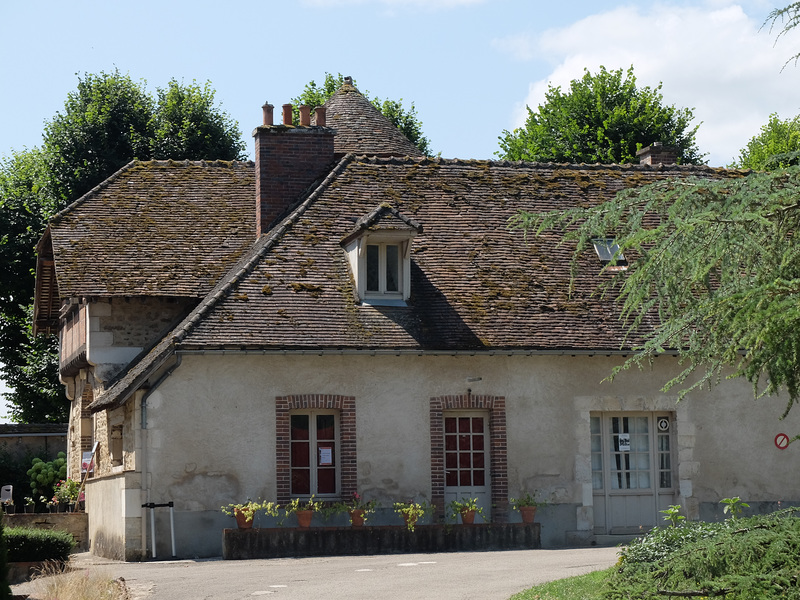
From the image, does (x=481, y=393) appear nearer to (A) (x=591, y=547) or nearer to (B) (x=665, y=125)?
(A) (x=591, y=547)

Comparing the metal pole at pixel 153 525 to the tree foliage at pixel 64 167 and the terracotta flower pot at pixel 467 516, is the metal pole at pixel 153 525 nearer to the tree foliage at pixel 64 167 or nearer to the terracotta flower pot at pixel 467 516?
the terracotta flower pot at pixel 467 516

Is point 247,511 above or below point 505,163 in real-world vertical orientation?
below

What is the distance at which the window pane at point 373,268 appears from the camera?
58.6 ft

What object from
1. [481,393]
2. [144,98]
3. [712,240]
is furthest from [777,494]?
[144,98]

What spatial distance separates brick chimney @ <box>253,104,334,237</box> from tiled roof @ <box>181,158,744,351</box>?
62cm

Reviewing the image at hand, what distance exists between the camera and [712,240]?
28.0ft

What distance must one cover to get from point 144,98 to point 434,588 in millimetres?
24639

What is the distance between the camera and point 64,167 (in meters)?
31.1

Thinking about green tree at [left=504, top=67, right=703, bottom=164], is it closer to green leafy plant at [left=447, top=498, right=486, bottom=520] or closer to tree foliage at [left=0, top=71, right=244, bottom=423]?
tree foliage at [left=0, top=71, right=244, bottom=423]

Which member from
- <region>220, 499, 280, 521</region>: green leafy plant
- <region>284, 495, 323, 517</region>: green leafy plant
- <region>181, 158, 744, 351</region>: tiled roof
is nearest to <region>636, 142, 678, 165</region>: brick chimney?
<region>181, 158, 744, 351</region>: tiled roof

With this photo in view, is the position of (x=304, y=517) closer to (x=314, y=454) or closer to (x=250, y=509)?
(x=250, y=509)

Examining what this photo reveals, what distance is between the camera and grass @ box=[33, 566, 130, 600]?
35.2 feet

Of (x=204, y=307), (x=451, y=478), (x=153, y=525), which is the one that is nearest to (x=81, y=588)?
(x=153, y=525)

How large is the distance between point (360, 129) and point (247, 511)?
10768 mm
